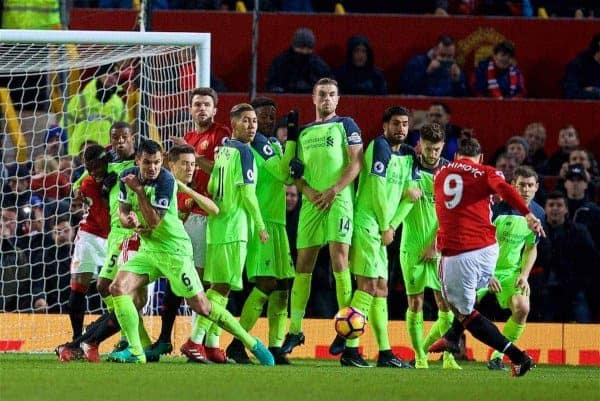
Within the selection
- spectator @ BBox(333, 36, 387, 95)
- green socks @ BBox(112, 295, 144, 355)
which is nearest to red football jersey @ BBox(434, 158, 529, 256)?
green socks @ BBox(112, 295, 144, 355)

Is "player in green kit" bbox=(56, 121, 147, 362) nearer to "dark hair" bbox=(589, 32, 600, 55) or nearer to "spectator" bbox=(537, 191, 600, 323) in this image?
"spectator" bbox=(537, 191, 600, 323)

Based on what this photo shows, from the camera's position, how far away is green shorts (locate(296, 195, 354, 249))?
1162 cm

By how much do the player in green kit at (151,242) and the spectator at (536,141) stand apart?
607cm

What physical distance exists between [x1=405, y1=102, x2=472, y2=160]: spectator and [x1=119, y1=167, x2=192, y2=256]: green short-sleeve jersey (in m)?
4.96

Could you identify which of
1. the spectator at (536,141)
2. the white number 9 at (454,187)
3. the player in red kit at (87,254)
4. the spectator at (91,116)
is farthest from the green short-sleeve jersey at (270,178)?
the spectator at (536,141)

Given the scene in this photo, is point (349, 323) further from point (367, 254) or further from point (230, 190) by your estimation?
point (230, 190)

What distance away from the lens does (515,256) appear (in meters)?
12.8

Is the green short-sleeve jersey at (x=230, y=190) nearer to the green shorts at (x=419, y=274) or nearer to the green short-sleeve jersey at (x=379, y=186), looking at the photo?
the green short-sleeve jersey at (x=379, y=186)

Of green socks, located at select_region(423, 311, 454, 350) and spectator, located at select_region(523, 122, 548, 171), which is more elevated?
spectator, located at select_region(523, 122, 548, 171)

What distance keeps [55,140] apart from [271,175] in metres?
4.12

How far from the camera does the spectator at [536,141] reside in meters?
16.0

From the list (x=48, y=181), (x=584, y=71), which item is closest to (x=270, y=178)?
(x=48, y=181)

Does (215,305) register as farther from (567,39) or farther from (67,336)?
(567,39)

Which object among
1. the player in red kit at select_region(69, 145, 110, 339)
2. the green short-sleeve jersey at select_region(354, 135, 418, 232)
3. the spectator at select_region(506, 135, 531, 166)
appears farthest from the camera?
the spectator at select_region(506, 135, 531, 166)
